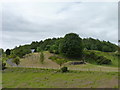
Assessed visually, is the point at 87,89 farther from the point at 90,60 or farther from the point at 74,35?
the point at 74,35

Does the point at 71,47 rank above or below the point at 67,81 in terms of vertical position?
above

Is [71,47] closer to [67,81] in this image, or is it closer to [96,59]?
[96,59]

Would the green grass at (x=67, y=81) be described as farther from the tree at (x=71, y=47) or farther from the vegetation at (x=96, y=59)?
the tree at (x=71, y=47)

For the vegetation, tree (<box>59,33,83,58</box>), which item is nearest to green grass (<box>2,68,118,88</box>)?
the vegetation

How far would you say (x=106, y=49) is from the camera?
81000 millimetres

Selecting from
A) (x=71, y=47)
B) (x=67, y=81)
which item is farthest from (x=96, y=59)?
(x=67, y=81)

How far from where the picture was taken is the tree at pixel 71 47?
173 ft

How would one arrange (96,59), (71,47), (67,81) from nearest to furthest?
(67,81), (96,59), (71,47)

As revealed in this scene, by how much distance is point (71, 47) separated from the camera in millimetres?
52562

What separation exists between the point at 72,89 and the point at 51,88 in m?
2.88

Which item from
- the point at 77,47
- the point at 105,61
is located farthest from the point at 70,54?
the point at 105,61

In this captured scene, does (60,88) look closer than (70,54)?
Yes

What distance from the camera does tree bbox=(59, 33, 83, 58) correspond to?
52.6m

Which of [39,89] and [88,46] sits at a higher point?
[88,46]
